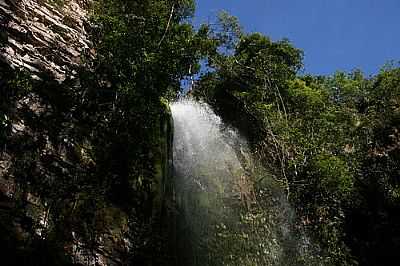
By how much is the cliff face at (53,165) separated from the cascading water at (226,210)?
4.61ft

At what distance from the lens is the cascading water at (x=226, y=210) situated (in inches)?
369

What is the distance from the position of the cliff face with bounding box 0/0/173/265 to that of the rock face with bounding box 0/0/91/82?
0.02 m

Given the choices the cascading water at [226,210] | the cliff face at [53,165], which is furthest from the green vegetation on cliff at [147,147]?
the cascading water at [226,210]

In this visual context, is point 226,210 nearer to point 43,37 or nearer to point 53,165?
point 53,165

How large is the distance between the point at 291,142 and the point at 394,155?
3730mm

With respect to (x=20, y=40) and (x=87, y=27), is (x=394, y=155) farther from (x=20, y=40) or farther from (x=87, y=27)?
(x=20, y=40)

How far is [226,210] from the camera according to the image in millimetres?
10289

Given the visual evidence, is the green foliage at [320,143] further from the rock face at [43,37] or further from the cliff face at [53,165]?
the rock face at [43,37]

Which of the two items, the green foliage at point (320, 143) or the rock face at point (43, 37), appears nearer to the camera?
the rock face at point (43, 37)

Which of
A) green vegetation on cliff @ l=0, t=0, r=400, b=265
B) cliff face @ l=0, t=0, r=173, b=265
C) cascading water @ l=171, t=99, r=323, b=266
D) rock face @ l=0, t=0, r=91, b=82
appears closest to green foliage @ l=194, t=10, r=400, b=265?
green vegetation on cliff @ l=0, t=0, r=400, b=265

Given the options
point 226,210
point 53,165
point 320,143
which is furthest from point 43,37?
point 320,143

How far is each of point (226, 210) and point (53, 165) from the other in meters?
4.83

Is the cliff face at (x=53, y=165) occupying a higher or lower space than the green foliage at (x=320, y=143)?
lower

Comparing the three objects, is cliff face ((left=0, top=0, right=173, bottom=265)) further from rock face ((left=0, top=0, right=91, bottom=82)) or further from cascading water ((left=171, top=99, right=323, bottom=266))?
cascading water ((left=171, top=99, right=323, bottom=266))
